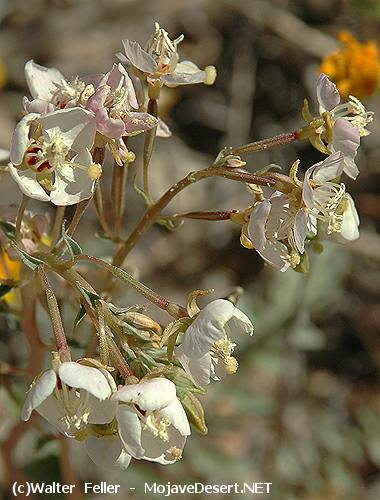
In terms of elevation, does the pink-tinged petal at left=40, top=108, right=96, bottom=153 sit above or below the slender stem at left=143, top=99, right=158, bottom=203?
above

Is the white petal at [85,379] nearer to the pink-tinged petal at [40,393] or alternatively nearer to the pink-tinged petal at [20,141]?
the pink-tinged petal at [40,393]

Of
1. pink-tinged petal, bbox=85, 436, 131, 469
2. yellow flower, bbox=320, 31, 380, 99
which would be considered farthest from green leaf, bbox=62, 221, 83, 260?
yellow flower, bbox=320, 31, 380, 99

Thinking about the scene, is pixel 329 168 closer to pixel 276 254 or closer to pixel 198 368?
pixel 276 254

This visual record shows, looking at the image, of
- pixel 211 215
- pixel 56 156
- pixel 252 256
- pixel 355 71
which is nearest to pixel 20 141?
pixel 56 156

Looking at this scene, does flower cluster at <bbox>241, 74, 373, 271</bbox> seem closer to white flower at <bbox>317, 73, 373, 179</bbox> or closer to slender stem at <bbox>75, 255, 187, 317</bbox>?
white flower at <bbox>317, 73, 373, 179</bbox>

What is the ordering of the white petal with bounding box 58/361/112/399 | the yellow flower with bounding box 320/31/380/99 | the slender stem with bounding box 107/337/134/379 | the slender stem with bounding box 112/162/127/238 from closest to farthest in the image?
the white petal with bounding box 58/361/112/399, the slender stem with bounding box 107/337/134/379, the slender stem with bounding box 112/162/127/238, the yellow flower with bounding box 320/31/380/99

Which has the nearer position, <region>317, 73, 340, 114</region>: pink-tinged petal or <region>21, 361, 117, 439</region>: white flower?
<region>21, 361, 117, 439</region>: white flower

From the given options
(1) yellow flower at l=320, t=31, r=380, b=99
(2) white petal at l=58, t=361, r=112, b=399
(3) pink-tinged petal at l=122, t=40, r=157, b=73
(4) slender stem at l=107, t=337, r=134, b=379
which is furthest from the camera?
(1) yellow flower at l=320, t=31, r=380, b=99
